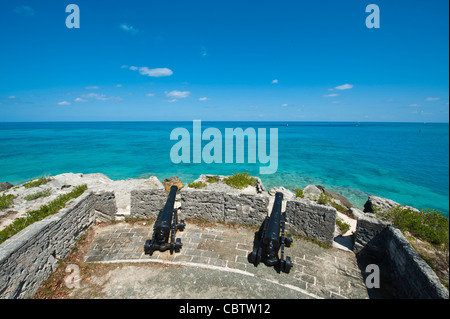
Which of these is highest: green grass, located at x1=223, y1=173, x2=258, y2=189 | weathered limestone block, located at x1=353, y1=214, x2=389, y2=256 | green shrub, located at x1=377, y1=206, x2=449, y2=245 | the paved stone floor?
green grass, located at x1=223, y1=173, x2=258, y2=189

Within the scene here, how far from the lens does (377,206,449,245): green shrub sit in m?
5.75

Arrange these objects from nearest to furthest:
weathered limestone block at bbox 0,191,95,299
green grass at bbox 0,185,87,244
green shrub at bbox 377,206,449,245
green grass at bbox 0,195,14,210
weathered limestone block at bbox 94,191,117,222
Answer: weathered limestone block at bbox 0,191,95,299, green grass at bbox 0,185,87,244, green shrub at bbox 377,206,449,245, green grass at bbox 0,195,14,210, weathered limestone block at bbox 94,191,117,222

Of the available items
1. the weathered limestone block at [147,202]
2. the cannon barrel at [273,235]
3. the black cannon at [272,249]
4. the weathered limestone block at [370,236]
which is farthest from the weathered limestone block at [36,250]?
the weathered limestone block at [370,236]

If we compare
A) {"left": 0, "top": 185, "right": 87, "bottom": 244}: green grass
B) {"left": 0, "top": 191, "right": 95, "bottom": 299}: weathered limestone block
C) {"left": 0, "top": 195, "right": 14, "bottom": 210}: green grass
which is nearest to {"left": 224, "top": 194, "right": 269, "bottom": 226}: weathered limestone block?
{"left": 0, "top": 191, "right": 95, "bottom": 299}: weathered limestone block

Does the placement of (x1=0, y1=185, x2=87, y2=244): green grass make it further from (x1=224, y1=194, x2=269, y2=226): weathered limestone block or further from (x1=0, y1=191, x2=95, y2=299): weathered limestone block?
(x1=224, y1=194, x2=269, y2=226): weathered limestone block

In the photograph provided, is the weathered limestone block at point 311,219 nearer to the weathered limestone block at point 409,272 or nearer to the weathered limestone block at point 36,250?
the weathered limestone block at point 409,272

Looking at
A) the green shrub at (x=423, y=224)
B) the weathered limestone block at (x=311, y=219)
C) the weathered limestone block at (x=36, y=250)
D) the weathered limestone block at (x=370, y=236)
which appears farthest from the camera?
the weathered limestone block at (x=311, y=219)

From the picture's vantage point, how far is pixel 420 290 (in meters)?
4.45

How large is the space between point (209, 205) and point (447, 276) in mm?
6977

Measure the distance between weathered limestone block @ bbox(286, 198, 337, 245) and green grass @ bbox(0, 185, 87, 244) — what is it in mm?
8458

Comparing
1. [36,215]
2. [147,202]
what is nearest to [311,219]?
[147,202]

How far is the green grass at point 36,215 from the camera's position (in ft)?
18.0

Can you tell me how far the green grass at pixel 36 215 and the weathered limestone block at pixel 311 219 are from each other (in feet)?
27.7
